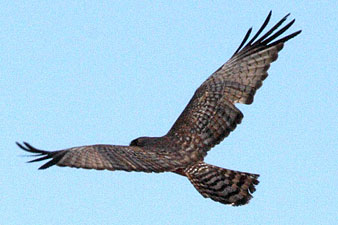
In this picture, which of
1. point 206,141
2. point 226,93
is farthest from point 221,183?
point 226,93

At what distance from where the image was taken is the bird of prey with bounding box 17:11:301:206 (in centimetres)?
858

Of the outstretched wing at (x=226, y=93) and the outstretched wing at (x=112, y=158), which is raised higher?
the outstretched wing at (x=226, y=93)

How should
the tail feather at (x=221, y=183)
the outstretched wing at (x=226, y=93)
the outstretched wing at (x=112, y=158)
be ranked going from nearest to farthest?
the outstretched wing at (x=112, y=158), the tail feather at (x=221, y=183), the outstretched wing at (x=226, y=93)

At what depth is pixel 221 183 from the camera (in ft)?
32.1

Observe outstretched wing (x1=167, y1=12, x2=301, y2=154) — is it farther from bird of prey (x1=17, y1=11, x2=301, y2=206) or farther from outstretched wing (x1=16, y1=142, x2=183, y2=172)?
outstretched wing (x1=16, y1=142, x2=183, y2=172)

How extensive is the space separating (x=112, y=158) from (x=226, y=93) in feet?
8.78

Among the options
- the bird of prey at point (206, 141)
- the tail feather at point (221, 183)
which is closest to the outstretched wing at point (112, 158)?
the bird of prey at point (206, 141)

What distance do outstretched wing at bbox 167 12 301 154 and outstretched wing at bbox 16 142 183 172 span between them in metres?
0.75

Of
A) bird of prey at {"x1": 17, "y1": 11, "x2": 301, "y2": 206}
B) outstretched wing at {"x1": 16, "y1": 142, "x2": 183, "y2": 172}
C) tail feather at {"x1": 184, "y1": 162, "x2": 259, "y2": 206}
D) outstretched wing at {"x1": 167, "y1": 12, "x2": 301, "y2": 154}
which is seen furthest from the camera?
outstretched wing at {"x1": 167, "y1": 12, "x2": 301, "y2": 154}

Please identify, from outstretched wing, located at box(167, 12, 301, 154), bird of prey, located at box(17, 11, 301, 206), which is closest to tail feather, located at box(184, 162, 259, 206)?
bird of prey, located at box(17, 11, 301, 206)

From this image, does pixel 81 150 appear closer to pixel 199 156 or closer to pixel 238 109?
pixel 199 156

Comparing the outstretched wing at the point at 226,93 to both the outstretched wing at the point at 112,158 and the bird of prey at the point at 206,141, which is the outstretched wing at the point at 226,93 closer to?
the bird of prey at the point at 206,141

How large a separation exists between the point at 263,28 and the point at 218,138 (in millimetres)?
2181

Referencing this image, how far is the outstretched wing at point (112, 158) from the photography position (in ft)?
26.9
